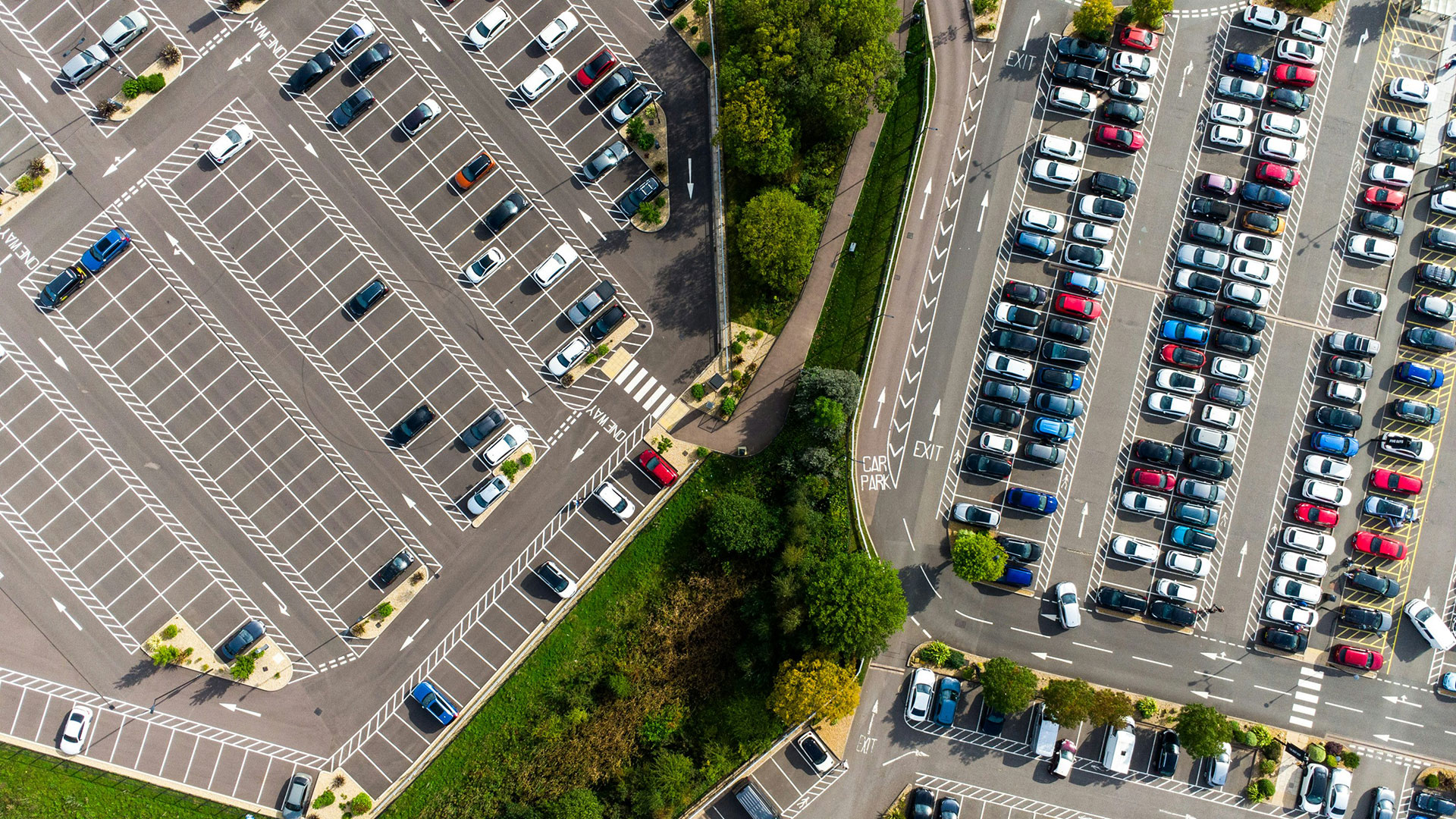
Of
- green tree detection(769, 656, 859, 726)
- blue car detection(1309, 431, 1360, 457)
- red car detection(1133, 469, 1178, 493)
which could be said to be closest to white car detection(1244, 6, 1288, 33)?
blue car detection(1309, 431, 1360, 457)

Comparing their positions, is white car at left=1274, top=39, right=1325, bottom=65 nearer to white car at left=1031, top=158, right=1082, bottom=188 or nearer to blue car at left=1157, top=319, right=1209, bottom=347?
white car at left=1031, top=158, right=1082, bottom=188

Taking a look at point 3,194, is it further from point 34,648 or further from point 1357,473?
point 1357,473

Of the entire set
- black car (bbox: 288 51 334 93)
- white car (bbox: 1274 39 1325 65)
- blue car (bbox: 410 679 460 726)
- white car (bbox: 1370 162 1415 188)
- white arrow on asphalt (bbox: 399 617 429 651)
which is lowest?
blue car (bbox: 410 679 460 726)

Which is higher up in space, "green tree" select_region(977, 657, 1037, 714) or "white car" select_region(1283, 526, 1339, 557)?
"white car" select_region(1283, 526, 1339, 557)

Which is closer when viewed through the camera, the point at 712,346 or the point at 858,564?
the point at 858,564

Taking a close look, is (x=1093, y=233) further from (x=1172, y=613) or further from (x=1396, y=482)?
(x=1396, y=482)

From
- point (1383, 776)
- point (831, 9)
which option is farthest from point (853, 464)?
point (1383, 776)

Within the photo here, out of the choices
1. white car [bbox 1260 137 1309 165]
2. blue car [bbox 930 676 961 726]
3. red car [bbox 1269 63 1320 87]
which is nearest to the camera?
blue car [bbox 930 676 961 726]

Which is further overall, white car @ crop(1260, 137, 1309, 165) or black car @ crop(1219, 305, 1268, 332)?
white car @ crop(1260, 137, 1309, 165)
